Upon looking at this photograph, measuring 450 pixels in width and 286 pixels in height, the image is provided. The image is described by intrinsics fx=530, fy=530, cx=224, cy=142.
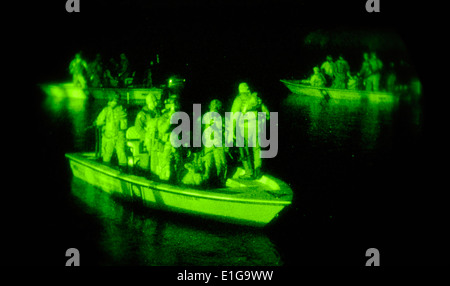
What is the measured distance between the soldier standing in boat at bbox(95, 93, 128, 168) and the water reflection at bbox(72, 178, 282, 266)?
1373 mm

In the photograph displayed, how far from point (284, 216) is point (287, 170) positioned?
3257mm

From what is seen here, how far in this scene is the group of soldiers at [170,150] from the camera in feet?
32.2

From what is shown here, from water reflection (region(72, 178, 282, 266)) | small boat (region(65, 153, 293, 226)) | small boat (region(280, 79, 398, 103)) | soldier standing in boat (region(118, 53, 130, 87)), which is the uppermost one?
soldier standing in boat (region(118, 53, 130, 87))

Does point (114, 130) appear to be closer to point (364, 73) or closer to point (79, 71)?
point (79, 71)

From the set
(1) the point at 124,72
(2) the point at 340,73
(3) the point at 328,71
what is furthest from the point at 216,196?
(3) the point at 328,71

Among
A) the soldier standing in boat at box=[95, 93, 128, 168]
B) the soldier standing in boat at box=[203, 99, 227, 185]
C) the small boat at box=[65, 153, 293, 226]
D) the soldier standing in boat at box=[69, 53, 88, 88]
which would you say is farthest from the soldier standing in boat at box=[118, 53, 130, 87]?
the soldier standing in boat at box=[203, 99, 227, 185]

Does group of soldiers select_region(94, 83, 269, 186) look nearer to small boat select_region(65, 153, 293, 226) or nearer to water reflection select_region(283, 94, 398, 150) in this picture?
small boat select_region(65, 153, 293, 226)

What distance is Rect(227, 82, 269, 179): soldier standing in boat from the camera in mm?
10086

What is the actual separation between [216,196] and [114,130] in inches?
125

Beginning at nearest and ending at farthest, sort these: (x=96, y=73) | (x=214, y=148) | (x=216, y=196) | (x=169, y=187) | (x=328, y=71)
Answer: (x=216, y=196) < (x=169, y=187) < (x=214, y=148) < (x=96, y=73) < (x=328, y=71)

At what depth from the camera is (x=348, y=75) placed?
82.6ft

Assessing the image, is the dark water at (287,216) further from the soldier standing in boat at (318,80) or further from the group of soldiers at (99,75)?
the soldier standing in boat at (318,80)
